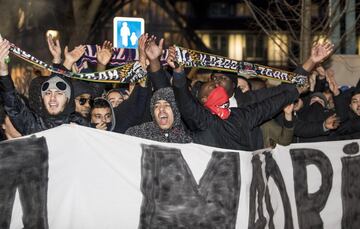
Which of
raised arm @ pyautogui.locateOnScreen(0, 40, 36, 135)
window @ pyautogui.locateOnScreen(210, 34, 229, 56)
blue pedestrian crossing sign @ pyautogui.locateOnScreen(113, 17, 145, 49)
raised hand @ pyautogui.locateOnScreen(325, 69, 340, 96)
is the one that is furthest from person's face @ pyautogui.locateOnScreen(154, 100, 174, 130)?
window @ pyautogui.locateOnScreen(210, 34, 229, 56)

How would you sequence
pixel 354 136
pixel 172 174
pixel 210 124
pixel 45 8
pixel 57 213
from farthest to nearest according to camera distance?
pixel 45 8, pixel 354 136, pixel 210 124, pixel 172 174, pixel 57 213

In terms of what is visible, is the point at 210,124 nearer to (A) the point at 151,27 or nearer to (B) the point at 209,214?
(B) the point at 209,214

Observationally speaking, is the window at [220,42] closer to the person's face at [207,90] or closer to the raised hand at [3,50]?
the person's face at [207,90]

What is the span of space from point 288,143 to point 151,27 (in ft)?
167

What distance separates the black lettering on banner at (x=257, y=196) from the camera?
A: 723 cm

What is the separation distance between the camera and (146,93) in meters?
8.18

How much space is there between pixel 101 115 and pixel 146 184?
3.65 feet

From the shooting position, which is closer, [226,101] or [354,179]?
[226,101]

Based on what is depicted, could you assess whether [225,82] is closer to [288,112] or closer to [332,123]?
[288,112]

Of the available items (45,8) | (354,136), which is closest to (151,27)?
(45,8)

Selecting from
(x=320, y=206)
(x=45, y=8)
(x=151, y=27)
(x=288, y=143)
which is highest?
(x=151, y=27)

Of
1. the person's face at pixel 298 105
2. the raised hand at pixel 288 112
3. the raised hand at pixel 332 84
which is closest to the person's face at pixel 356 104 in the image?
the person's face at pixel 298 105

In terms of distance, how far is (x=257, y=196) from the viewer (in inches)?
289

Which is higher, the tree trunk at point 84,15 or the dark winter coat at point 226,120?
the tree trunk at point 84,15
